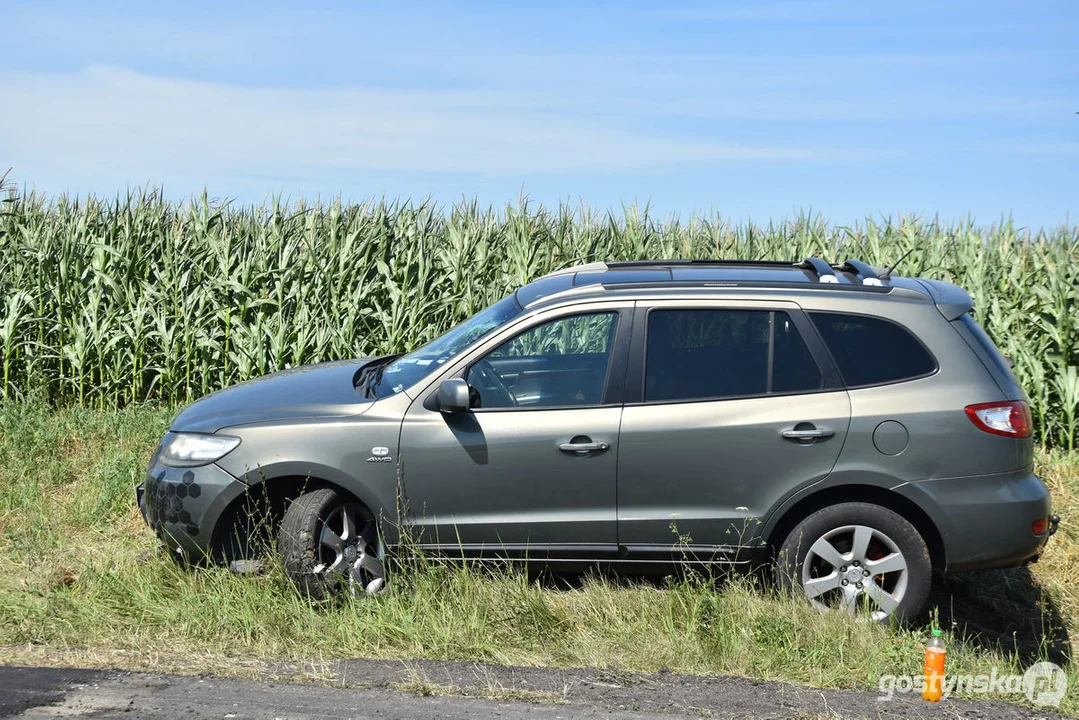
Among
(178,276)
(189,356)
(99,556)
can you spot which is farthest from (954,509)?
(178,276)

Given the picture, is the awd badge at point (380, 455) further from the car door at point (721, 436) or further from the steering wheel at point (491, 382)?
the car door at point (721, 436)

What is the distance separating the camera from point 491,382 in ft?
19.3

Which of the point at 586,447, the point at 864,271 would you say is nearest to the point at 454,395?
the point at 586,447

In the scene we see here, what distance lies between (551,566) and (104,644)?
7.94ft

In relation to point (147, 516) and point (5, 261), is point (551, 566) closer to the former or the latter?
point (147, 516)

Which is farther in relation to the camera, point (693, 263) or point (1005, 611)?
point (1005, 611)

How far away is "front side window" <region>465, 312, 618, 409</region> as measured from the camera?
5.80 metres

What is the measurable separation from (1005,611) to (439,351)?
13.8ft

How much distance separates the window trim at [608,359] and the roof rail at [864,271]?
141 cm

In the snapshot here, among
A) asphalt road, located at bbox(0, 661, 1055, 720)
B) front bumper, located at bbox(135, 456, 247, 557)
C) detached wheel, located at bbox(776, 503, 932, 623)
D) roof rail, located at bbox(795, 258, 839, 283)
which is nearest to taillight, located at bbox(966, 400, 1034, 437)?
detached wheel, located at bbox(776, 503, 932, 623)

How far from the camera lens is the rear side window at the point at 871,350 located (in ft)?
18.7

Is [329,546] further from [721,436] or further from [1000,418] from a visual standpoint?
[1000,418]

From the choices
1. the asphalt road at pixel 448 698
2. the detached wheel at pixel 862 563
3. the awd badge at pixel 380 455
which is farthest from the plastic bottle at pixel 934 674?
the awd badge at pixel 380 455

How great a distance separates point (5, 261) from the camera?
12539 millimetres
